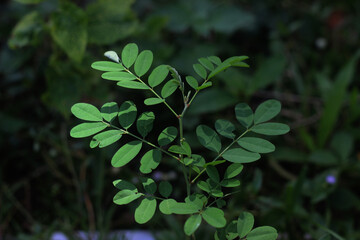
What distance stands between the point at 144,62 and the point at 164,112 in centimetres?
106

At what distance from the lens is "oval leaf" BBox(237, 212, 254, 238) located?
72 centimetres

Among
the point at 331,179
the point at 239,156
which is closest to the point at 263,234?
the point at 239,156

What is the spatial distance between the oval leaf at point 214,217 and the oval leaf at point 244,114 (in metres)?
0.20

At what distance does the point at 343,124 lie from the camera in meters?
1.84

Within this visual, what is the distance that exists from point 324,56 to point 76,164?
4.93ft

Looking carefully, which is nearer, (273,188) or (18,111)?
(273,188)

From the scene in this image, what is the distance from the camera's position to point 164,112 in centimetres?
184

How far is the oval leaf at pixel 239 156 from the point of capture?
0.70 metres

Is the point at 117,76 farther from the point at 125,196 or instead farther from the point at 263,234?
the point at 263,234

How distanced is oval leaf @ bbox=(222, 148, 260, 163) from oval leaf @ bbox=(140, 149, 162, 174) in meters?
0.12

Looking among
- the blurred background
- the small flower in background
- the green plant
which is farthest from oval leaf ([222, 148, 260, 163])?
the small flower in background

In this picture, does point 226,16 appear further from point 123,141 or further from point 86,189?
point 86,189

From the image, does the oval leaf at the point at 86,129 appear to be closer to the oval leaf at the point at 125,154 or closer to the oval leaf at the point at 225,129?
the oval leaf at the point at 125,154

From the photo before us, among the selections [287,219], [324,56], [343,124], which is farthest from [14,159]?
[324,56]
